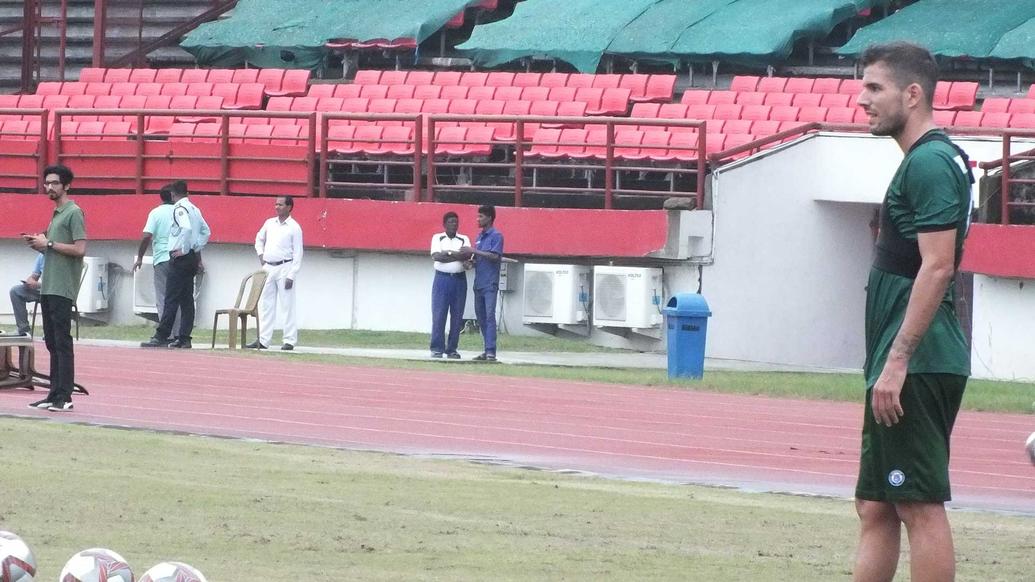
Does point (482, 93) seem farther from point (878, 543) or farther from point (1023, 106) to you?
point (878, 543)

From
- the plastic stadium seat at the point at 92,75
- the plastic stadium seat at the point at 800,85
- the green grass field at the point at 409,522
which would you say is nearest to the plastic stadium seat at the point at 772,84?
the plastic stadium seat at the point at 800,85

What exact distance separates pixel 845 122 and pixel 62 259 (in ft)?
49.1

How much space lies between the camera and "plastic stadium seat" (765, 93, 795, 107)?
1085 inches

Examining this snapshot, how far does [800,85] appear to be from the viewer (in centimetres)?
2838

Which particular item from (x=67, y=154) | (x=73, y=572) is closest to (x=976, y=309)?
(x=67, y=154)

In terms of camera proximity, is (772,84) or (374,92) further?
(374,92)

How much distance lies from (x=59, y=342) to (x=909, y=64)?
9185mm

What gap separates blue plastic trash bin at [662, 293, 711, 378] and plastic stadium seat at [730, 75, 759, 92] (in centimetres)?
1028

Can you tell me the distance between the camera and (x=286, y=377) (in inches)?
711

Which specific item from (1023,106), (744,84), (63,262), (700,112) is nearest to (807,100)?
(700,112)

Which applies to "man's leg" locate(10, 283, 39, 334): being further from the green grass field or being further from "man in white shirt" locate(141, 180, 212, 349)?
the green grass field

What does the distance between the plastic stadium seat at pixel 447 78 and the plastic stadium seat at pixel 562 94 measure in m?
2.07

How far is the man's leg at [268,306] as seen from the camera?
21.8 m

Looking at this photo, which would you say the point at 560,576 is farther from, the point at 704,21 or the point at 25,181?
the point at 704,21
